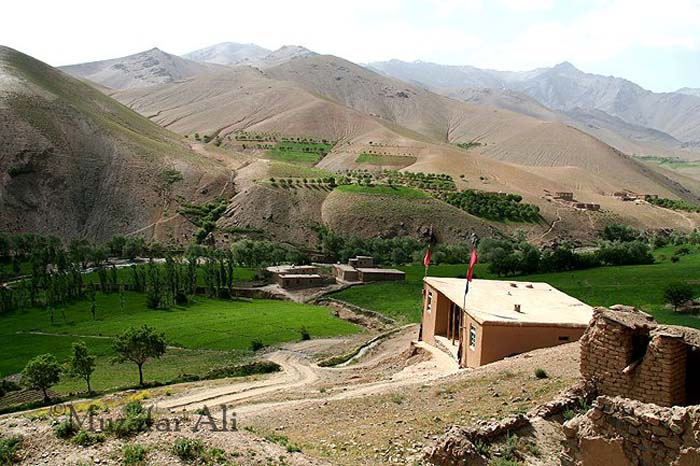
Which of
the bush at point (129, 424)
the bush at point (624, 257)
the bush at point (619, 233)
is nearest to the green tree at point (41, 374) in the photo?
the bush at point (129, 424)

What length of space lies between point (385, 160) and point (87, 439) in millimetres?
148934

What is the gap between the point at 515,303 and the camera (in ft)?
88.0

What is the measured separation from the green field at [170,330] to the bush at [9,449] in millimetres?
24694

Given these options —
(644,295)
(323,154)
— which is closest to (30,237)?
(644,295)

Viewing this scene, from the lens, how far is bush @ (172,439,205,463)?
11.0 meters

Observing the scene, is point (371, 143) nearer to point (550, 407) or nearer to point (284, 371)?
point (284, 371)

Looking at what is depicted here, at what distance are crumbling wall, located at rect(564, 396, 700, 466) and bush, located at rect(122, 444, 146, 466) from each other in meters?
7.70

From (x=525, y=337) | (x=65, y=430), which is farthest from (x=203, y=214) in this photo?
(x=65, y=430)

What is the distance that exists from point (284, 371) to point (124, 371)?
12518 mm

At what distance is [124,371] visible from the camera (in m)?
39.8

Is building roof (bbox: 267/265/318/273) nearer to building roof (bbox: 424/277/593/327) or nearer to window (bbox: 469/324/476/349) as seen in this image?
building roof (bbox: 424/277/593/327)

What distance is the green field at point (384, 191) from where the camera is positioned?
111562mm

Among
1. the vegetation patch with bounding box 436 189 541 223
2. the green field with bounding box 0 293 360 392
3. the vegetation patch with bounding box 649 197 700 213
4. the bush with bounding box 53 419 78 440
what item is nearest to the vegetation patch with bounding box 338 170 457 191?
the vegetation patch with bounding box 436 189 541 223

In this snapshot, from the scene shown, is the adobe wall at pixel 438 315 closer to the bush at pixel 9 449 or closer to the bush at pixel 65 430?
the bush at pixel 65 430
